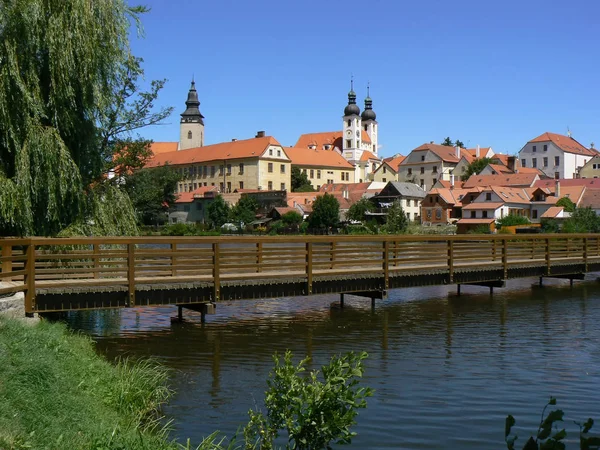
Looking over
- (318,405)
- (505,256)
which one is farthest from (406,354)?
(505,256)

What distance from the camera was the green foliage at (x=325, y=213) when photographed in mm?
96062

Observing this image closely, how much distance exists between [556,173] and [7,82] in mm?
111002

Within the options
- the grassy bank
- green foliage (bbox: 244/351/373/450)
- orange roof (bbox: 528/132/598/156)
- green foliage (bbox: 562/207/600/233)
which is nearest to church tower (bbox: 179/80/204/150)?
orange roof (bbox: 528/132/598/156)

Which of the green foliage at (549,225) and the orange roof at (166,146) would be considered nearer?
the green foliage at (549,225)

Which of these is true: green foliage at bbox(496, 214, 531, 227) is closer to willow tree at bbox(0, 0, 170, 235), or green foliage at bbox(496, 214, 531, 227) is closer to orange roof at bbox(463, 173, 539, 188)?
orange roof at bbox(463, 173, 539, 188)

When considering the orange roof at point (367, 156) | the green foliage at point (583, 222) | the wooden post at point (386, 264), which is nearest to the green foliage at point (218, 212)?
the green foliage at point (583, 222)

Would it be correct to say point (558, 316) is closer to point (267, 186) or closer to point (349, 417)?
point (349, 417)

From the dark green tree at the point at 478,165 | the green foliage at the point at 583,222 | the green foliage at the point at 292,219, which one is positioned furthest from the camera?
the dark green tree at the point at 478,165

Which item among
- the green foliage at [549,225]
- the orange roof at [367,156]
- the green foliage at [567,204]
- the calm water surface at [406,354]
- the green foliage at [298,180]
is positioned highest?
the orange roof at [367,156]

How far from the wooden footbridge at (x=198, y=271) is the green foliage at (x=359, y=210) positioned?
72470 mm

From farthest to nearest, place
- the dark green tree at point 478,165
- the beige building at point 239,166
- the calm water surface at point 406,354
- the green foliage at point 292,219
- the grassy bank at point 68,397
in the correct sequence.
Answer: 1. the beige building at point 239,166
2. the dark green tree at point 478,165
3. the green foliage at point 292,219
4. the calm water surface at point 406,354
5. the grassy bank at point 68,397

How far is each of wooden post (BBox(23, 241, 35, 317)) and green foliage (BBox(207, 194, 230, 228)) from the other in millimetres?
94979

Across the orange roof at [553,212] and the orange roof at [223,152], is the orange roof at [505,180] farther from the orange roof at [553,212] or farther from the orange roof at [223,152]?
the orange roof at [223,152]

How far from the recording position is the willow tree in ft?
54.0
